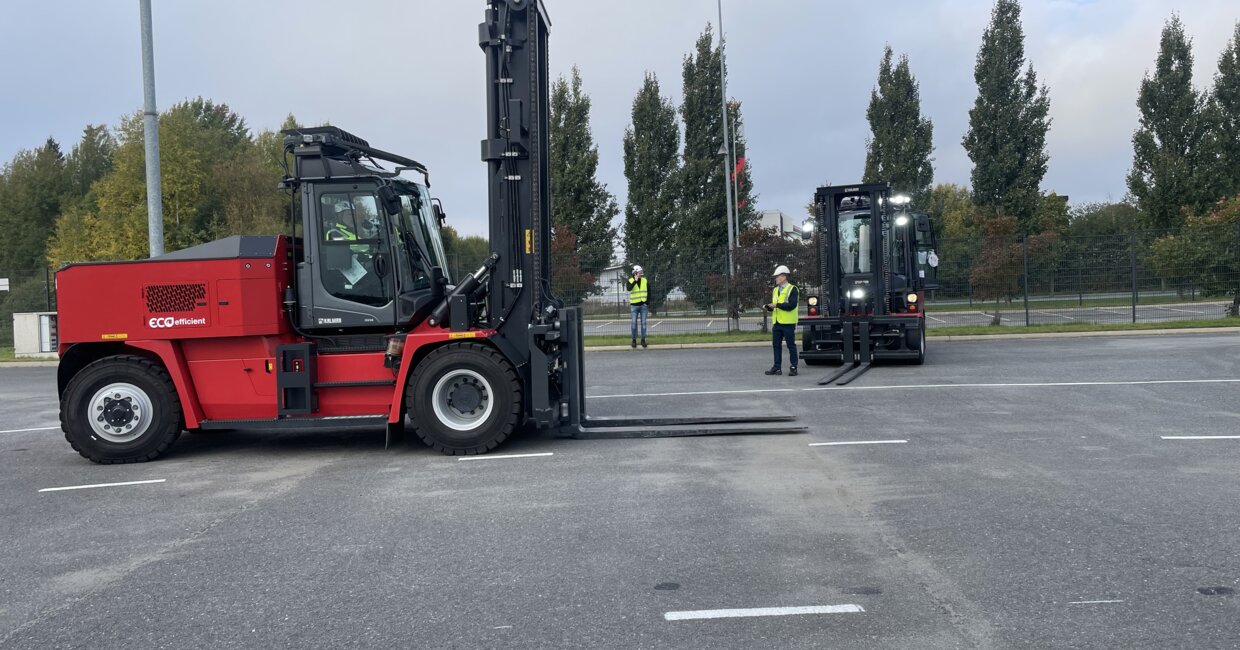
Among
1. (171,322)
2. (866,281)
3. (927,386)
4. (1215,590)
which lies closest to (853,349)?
(866,281)

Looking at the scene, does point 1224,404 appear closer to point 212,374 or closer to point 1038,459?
point 1038,459

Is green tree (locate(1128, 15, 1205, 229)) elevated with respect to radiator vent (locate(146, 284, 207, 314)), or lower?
elevated

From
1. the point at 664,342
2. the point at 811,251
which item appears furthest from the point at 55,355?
the point at 811,251

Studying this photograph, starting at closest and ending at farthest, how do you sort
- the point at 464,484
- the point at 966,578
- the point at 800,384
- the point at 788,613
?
the point at 788,613
the point at 966,578
the point at 464,484
the point at 800,384

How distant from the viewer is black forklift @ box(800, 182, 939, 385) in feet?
53.7

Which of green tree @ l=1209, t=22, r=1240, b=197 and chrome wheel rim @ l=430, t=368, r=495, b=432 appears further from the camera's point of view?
green tree @ l=1209, t=22, r=1240, b=197

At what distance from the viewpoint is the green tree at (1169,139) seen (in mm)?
34906

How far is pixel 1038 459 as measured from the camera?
791cm

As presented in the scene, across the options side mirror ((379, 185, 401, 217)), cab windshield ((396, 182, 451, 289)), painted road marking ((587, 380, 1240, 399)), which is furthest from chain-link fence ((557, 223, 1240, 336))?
side mirror ((379, 185, 401, 217))

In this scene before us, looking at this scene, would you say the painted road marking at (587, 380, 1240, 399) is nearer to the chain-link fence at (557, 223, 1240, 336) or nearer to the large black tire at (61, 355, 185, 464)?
the large black tire at (61, 355, 185, 464)

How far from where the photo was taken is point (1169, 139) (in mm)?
36188

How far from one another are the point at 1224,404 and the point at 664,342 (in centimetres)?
1441

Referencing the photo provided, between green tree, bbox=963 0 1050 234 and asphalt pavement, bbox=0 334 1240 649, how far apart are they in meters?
29.4

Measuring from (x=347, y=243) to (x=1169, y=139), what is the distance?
37.1 metres
